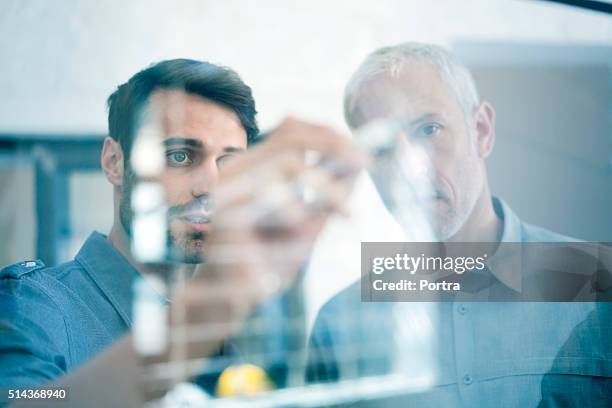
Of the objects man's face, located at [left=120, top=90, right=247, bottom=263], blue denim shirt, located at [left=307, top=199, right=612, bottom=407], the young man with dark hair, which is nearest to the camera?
the young man with dark hair

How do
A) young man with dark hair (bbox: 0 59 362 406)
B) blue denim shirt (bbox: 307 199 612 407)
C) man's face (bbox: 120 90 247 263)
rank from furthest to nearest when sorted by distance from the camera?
blue denim shirt (bbox: 307 199 612 407), man's face (bbox: 120 90 247 263), young man with dark hair (bbox: 0 59 362 406)

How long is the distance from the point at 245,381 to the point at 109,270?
40cm

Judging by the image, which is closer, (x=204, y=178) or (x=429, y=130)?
(x=204, y=178)

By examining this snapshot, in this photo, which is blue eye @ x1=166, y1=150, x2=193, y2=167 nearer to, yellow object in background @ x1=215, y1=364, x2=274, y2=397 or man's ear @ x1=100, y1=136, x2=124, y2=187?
man's ear @ x1=100, y1=136, x2=124, y2=187

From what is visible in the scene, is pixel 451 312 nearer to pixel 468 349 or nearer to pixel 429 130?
pixel 468 349

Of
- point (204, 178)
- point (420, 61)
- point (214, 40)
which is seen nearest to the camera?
point (204, 178)

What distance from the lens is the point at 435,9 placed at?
165 centimetres

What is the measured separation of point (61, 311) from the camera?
4.59ft

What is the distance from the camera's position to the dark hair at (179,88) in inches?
57.4

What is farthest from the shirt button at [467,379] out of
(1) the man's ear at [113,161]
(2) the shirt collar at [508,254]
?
(1) the man's ear at [113,161]

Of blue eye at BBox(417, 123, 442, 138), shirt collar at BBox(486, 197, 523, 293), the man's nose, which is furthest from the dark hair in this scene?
shirt collar at BBox(486, 197, 523, 293)

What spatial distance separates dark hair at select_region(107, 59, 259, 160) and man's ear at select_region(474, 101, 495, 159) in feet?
1.91

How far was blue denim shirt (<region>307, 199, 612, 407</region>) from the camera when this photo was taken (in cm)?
155

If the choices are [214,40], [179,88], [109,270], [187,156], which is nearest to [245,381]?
[109,270]
